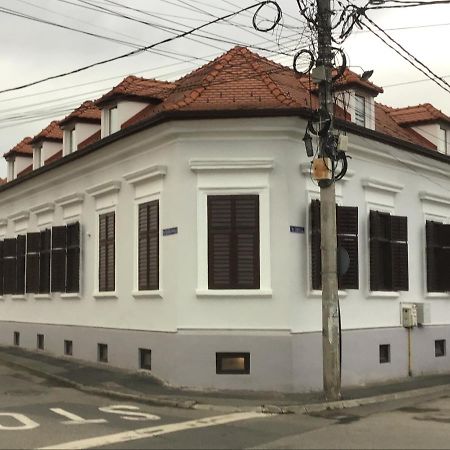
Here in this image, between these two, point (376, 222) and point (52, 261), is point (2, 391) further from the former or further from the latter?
point (376, 222)

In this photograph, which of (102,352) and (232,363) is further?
(102,352)

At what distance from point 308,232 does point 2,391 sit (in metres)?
7.22

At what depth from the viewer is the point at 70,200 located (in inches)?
758

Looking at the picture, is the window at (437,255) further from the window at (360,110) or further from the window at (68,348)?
the window at (68,348)

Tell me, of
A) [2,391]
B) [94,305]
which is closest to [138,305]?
[94,305]

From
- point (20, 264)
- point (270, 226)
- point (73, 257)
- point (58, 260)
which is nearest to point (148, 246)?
point (270, 226)

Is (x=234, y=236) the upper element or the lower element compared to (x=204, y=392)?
upper

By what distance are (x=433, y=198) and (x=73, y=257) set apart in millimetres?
10076

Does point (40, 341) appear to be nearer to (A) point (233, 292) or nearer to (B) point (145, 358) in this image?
(B) point (145, 358)

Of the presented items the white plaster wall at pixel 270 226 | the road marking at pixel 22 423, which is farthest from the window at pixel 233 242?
the road marking at pixel 22 423

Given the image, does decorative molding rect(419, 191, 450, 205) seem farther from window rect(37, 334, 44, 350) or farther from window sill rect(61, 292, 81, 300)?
window rect(37, 334, 44, 350)

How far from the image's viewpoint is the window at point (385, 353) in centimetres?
1650

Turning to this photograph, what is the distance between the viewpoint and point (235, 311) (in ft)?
46.8

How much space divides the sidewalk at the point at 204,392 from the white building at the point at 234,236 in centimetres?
41
